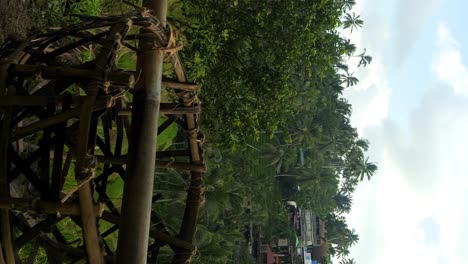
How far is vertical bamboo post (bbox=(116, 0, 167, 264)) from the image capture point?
209cm

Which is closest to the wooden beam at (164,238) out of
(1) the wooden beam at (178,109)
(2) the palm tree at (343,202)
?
(1) the wooden beam at (178,109)

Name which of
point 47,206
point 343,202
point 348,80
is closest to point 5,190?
point 47,206

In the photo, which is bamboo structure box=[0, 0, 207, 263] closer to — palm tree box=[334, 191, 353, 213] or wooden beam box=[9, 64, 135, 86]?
wooden beam box=[9, 64, 135, 86]

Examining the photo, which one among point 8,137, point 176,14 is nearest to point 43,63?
point 8,137

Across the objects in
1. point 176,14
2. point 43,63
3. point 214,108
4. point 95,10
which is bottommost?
point 43,63

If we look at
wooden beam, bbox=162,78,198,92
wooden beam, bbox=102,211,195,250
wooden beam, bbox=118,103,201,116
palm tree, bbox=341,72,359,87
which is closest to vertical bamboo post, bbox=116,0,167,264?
wooden beam, bbox=162,78,198,92

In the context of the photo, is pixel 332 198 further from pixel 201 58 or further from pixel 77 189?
pixel 77 189

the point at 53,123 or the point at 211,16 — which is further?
the point at 211,16

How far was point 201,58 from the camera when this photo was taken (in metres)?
6.18

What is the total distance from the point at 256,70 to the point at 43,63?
4.01 m

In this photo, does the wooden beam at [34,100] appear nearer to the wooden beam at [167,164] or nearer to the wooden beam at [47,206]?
the wooden beam at [47,206]

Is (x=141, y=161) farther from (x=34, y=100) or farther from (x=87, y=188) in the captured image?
(x=34, y=100)

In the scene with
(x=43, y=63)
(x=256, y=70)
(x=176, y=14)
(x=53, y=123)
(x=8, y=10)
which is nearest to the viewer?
(x=53, y=123)

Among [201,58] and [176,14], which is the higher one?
[176,14]
